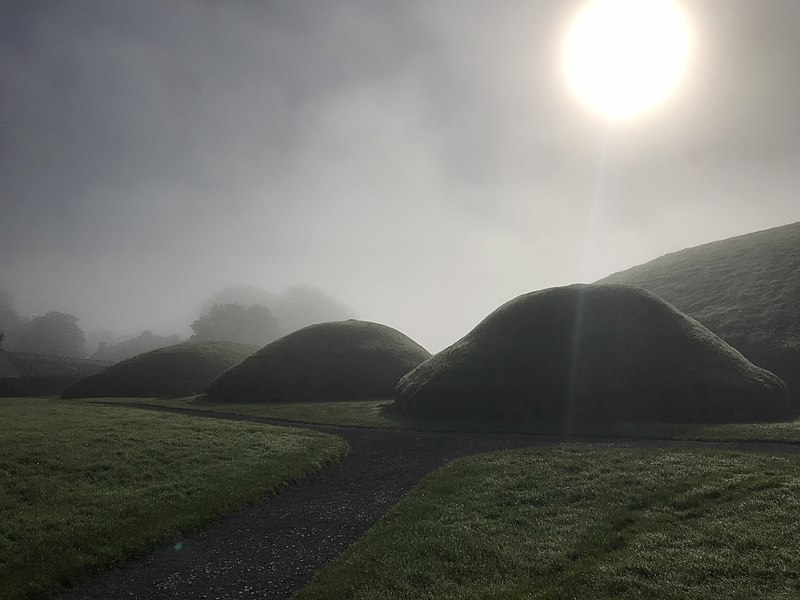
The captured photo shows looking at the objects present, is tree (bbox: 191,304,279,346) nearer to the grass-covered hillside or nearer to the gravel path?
the grass-covered hillside

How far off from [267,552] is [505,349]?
125 feet

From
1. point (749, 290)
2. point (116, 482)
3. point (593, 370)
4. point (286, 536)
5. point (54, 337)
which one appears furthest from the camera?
point (54, 337)

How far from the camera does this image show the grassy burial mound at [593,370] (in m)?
39.7

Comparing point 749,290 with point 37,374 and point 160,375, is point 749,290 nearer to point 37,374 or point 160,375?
point 160,375

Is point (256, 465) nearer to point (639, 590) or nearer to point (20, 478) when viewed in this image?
point (20, 478)

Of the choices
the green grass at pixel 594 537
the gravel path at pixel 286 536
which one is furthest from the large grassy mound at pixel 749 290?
the green grass at pixel 594 537

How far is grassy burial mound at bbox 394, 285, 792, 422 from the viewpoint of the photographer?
3969cm

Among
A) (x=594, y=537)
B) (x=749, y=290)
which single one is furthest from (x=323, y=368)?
(x=749, y=290)

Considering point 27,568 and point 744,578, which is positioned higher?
point 744,578

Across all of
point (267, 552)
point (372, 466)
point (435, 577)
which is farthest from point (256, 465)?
point (435, 577)

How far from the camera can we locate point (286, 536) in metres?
17.7

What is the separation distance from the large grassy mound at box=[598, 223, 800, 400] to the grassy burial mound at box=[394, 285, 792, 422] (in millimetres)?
11071

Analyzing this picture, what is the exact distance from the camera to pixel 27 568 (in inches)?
580

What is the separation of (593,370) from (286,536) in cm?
3615
